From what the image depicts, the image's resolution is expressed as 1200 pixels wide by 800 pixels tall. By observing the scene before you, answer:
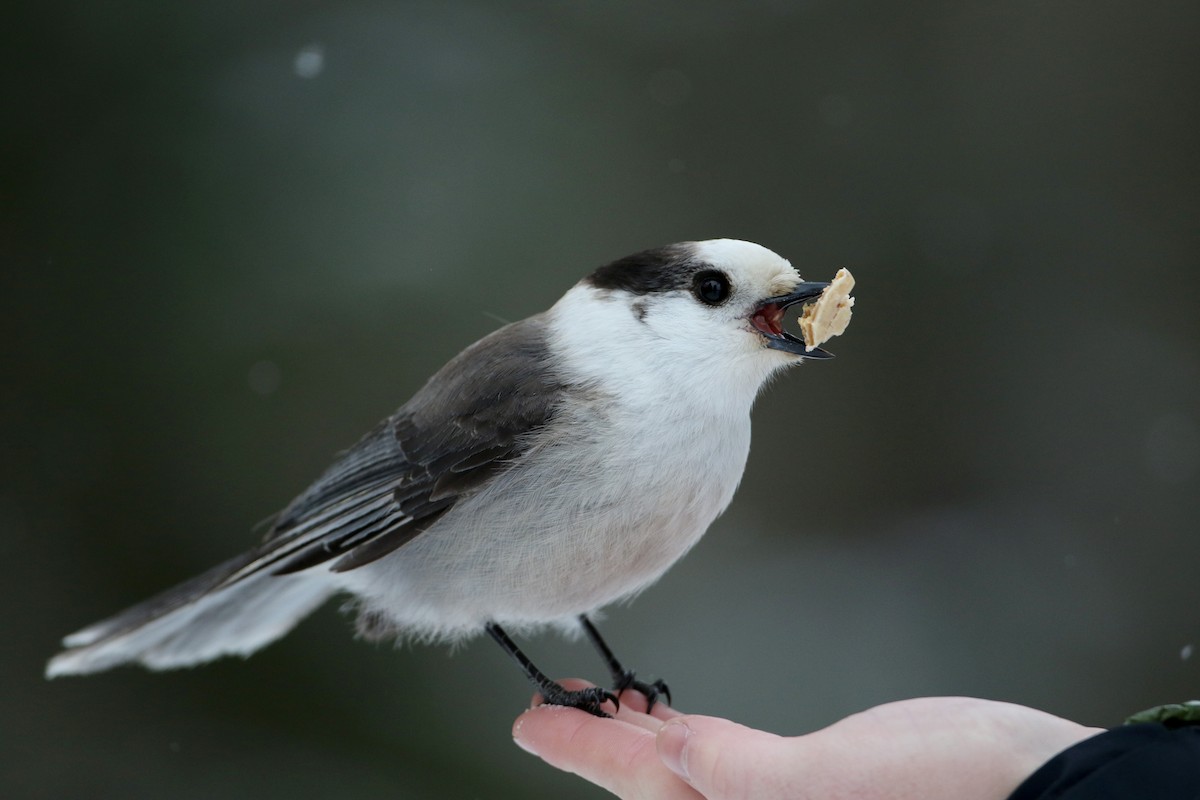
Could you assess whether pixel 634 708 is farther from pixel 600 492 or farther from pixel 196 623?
pixel 196 623

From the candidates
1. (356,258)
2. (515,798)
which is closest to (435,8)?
(356,258)

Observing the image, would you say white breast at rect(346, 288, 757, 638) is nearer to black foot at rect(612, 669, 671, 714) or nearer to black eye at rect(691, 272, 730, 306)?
black eye at rect(691, 272, 730, 306)

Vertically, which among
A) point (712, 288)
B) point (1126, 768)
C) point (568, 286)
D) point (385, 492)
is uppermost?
point (568, 286)

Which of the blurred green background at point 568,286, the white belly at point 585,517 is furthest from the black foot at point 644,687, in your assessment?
the blurred green background at point 568,286

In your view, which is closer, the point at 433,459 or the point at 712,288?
the point at 712,288

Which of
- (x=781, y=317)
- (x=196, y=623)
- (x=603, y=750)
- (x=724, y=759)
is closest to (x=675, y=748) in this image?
(x=724, y=759)

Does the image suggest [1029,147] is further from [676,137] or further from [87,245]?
[87,245]

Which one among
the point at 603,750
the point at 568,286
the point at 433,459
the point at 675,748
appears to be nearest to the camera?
the point at 675,748
